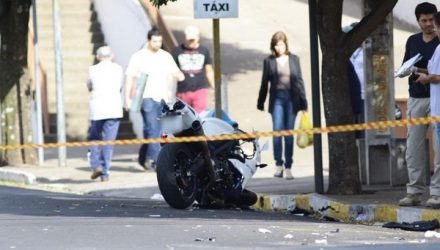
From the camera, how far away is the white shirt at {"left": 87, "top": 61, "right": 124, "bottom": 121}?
1898 centimetres

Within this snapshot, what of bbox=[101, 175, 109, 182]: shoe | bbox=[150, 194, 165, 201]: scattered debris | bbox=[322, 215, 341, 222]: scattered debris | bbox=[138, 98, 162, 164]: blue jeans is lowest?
bbox=[322, 215, 341, 222]: scattered debris

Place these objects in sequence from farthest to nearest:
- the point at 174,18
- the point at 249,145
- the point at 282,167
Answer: the point at 174,18, the point at 282,167, the point at 249,145

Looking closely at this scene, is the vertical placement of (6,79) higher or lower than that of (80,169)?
higher

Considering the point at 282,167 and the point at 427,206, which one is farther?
the point at 282,167

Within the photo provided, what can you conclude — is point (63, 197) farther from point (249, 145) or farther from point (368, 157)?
point (368, 157)

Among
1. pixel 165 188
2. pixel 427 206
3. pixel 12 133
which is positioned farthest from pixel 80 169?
pixel 427 206

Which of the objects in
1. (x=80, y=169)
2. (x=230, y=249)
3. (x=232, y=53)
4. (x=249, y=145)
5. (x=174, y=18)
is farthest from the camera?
(x=174, y=18)

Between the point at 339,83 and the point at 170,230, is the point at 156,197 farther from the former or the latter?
the point at 170,230

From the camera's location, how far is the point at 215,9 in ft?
52.2

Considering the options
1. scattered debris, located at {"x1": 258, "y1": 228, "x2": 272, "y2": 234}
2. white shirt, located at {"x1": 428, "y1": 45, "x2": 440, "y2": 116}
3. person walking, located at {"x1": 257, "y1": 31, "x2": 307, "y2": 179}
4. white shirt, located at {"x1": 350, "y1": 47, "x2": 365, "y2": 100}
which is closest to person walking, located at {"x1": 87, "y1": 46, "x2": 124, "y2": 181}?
person walking, located at {"x1": 257, "y1": 31, "x2": 307, "y2": 179}

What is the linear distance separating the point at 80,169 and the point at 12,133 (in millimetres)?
1201

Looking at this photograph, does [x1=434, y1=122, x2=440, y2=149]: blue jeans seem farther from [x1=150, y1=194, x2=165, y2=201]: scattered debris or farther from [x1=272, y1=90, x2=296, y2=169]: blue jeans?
[x1=272, y1=90, x2=296, y2=169]: blue jeans

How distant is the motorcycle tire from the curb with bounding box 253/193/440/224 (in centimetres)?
133

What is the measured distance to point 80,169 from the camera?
2025cm
